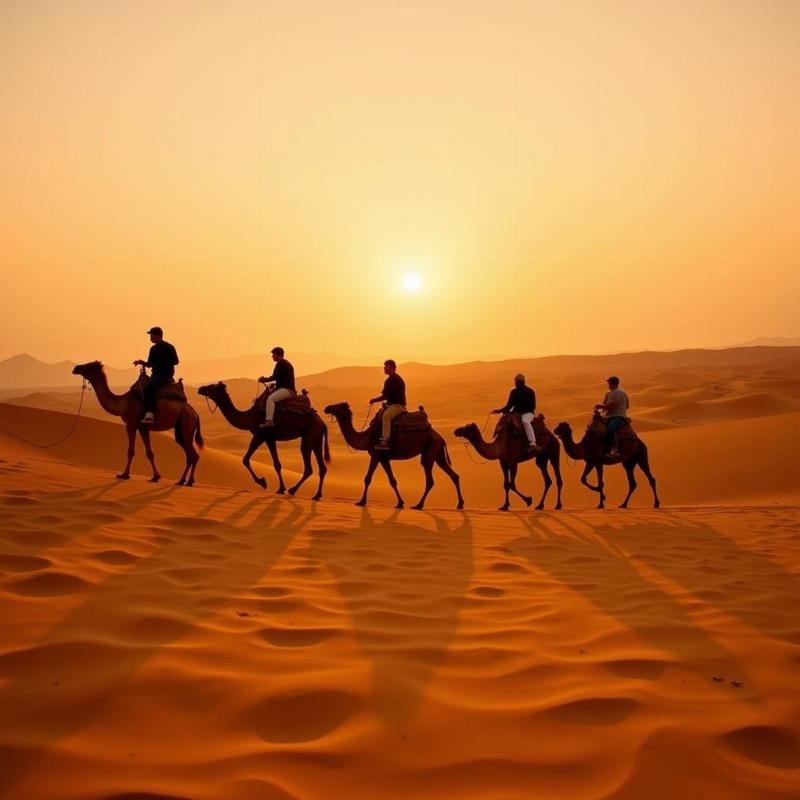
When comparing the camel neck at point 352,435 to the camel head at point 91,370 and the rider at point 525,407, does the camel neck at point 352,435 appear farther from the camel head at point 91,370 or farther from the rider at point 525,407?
the camel head at point 91,370

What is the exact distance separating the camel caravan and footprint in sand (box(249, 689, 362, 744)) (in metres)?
8.40

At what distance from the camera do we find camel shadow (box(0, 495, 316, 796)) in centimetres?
261

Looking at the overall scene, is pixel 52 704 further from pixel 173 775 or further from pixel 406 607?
pixel 406 607

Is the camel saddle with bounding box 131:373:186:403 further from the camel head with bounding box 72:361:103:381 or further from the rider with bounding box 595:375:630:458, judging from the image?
the rider with bounding box 595:375:630:458

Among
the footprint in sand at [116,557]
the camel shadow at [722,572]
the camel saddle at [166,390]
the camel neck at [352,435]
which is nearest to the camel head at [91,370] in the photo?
the camel saddle at [166,390]

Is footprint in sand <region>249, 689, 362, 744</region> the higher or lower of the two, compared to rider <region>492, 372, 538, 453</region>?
lower

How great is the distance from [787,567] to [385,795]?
21.3 ft

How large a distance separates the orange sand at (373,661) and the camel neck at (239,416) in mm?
4454

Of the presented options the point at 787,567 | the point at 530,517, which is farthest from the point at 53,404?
the point at 787,567

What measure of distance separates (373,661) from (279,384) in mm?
9673

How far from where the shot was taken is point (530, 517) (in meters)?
11.4

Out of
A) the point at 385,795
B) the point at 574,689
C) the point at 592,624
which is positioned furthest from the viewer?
the point at 592,624

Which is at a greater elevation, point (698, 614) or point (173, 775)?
point (173, 775)

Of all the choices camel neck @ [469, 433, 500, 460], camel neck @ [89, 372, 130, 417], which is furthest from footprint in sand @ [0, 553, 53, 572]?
camel neck @ [469, 433, 500, 460]
